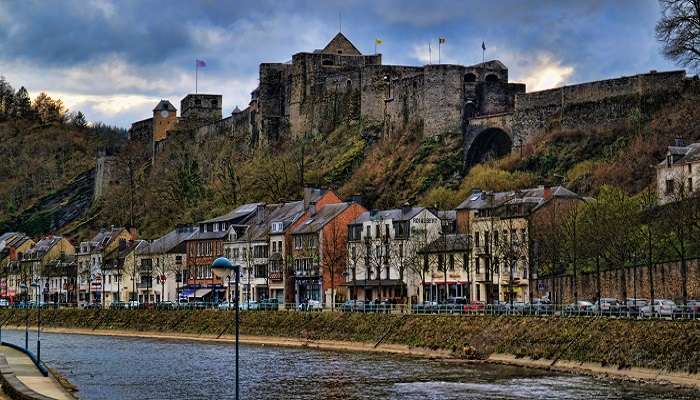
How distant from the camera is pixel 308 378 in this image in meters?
62.0

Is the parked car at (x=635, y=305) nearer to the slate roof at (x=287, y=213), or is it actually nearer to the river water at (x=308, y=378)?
the river water at (x=308, y=378)

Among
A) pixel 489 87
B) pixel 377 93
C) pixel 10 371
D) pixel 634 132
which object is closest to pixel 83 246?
pixel 377 93

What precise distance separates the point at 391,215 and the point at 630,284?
94.8 ft

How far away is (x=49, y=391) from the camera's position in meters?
50.5

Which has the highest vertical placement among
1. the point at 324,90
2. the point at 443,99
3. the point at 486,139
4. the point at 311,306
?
the point at 324,90

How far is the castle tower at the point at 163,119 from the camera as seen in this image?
7288 inches

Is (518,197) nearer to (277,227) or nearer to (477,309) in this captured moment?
(477,309)

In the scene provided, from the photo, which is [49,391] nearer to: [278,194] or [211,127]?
[278,194]

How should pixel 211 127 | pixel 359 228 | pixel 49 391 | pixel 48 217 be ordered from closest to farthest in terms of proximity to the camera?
pixel 49 391, pixel 359 228, pixel 211 127, pixel 48 217

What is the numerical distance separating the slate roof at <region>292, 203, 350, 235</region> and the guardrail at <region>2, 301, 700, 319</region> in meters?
10.2

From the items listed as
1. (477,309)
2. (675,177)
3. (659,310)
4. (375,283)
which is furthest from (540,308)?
(375,283)

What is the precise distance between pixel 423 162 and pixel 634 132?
2345cm

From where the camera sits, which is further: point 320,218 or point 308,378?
point 320,218

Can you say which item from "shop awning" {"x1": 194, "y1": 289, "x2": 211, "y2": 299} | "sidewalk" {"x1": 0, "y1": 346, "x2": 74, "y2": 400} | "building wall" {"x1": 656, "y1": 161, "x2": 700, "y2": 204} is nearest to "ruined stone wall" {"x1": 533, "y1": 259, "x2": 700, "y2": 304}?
"building wall" {"x1": 656, "y1": 161, "x2": 700, "y2": 204}
